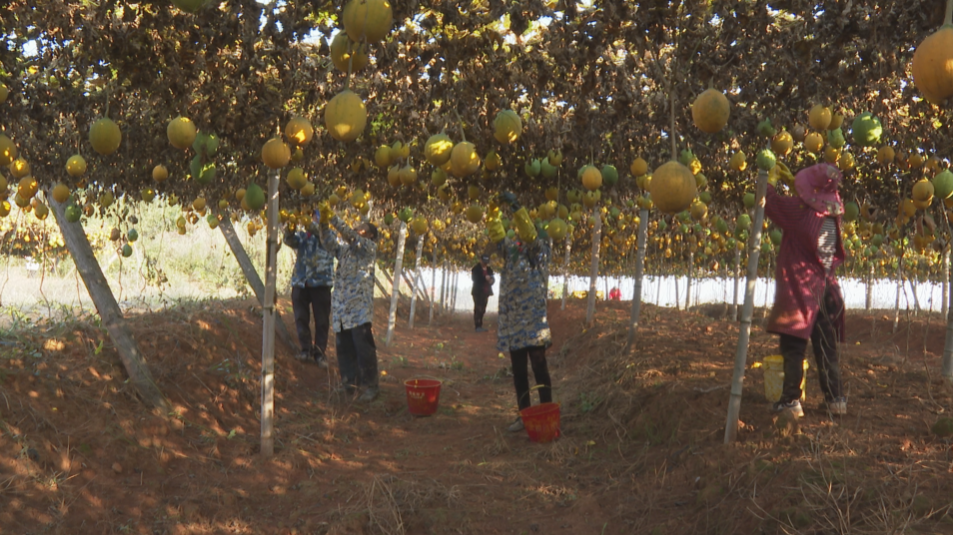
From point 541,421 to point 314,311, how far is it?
355 cm

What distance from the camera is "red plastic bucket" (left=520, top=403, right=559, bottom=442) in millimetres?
4883

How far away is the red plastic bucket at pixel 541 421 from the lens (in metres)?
4.88

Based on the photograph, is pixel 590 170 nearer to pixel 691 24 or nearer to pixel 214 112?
pixel 691 24

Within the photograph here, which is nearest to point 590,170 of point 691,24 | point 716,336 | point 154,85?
point 691,24

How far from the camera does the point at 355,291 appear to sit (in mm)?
6129

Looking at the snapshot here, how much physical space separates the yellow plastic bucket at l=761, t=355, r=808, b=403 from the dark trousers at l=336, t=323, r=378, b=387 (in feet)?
11.5

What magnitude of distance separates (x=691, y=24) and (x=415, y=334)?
13.4m

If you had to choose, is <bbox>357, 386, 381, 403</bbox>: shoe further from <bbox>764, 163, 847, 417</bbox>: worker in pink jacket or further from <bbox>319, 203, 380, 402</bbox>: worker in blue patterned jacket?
<bbox>764, 163, 847, 417</bbox>: worker in pink jacket

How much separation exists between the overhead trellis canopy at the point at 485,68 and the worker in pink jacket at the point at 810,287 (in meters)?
0.51

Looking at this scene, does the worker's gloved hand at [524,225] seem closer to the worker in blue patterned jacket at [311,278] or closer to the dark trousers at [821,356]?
the dark trousers at [821,356]

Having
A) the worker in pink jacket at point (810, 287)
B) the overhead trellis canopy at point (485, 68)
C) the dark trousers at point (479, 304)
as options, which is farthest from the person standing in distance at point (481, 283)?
the worker in pink jacket at point (810, 287)

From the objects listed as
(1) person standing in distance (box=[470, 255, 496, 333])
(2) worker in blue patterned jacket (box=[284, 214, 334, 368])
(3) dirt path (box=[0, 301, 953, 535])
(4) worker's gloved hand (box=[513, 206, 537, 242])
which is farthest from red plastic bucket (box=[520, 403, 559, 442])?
(1) person standing in distance (box=[470, 255, 496, 333])

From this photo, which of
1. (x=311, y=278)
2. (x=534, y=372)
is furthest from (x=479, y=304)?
(x=534, y=372)

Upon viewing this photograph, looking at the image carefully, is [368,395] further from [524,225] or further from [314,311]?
[524,225]
